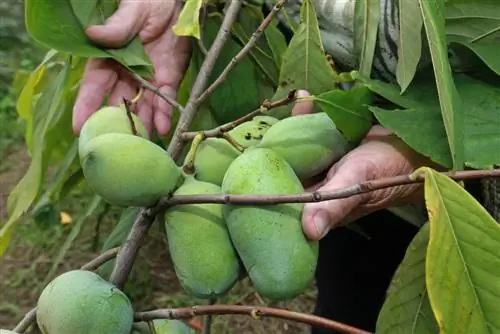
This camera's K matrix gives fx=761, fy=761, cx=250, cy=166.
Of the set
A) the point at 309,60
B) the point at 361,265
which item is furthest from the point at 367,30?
the point at 361,265

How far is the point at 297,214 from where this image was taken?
568 mm

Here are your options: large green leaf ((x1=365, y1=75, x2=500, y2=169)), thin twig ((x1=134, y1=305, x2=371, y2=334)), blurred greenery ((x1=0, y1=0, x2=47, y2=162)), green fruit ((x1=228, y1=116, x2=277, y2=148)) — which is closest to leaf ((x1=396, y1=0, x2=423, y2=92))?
large green leaf ((x1=365, y1=75, x2=500, y2=169))

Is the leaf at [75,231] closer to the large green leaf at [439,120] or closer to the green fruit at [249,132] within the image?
the green fruit at [249,132]

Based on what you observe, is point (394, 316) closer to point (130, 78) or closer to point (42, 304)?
point (42, 304)

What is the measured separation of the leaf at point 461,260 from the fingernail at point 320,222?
0.09m

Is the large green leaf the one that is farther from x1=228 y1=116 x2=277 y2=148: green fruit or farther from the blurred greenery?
the blurred greenery

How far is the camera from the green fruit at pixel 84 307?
551 mm

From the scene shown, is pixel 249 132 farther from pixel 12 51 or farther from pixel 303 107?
pixel 12 51

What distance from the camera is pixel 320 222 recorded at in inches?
22.0

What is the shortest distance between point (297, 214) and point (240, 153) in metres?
0.08

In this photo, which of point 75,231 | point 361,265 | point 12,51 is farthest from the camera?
point 12,51

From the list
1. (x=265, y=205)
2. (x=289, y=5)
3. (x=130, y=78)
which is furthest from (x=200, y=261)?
(x=289, y=5)

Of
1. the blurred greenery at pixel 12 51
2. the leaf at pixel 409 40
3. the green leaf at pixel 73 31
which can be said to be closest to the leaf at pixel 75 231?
the green leaf at pixel 73 31

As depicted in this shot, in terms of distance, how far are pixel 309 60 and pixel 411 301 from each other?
0.27 meters
